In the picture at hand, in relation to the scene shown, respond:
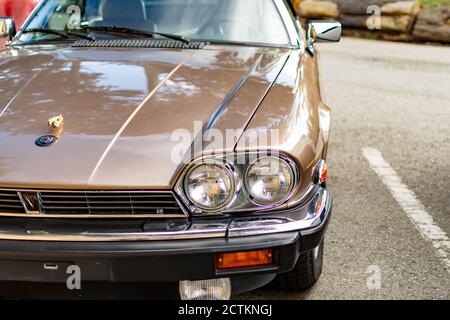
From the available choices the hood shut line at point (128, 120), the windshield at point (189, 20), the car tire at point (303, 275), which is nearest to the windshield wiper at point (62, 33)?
the windshield at point (189, 20)

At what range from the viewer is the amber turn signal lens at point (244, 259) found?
2.37m

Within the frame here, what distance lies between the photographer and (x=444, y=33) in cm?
1120

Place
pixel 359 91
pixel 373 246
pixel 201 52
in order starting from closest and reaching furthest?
pixel 201 52 → pixel 373 246 → pixel 359 91

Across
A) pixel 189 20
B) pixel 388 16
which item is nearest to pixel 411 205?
pixel 189 20

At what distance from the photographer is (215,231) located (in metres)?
2.37

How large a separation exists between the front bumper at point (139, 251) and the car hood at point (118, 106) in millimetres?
188

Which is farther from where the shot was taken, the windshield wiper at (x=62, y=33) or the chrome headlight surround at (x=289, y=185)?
the windshield wiper at (x=62, y=33)

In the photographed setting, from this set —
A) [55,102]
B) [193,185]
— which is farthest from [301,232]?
[55,102]

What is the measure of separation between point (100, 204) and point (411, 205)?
8.43ft

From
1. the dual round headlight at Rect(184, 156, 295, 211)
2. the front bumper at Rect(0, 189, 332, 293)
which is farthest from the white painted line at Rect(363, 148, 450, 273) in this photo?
the front bumper at Rect(0, 189, 332, 293)

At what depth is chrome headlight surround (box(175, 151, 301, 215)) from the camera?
7.93 feet

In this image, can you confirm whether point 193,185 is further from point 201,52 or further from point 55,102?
point 201,52

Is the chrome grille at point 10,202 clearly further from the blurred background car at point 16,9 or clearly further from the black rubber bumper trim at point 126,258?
the blurred background car at point 16,9

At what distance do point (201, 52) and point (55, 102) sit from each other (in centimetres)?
92
